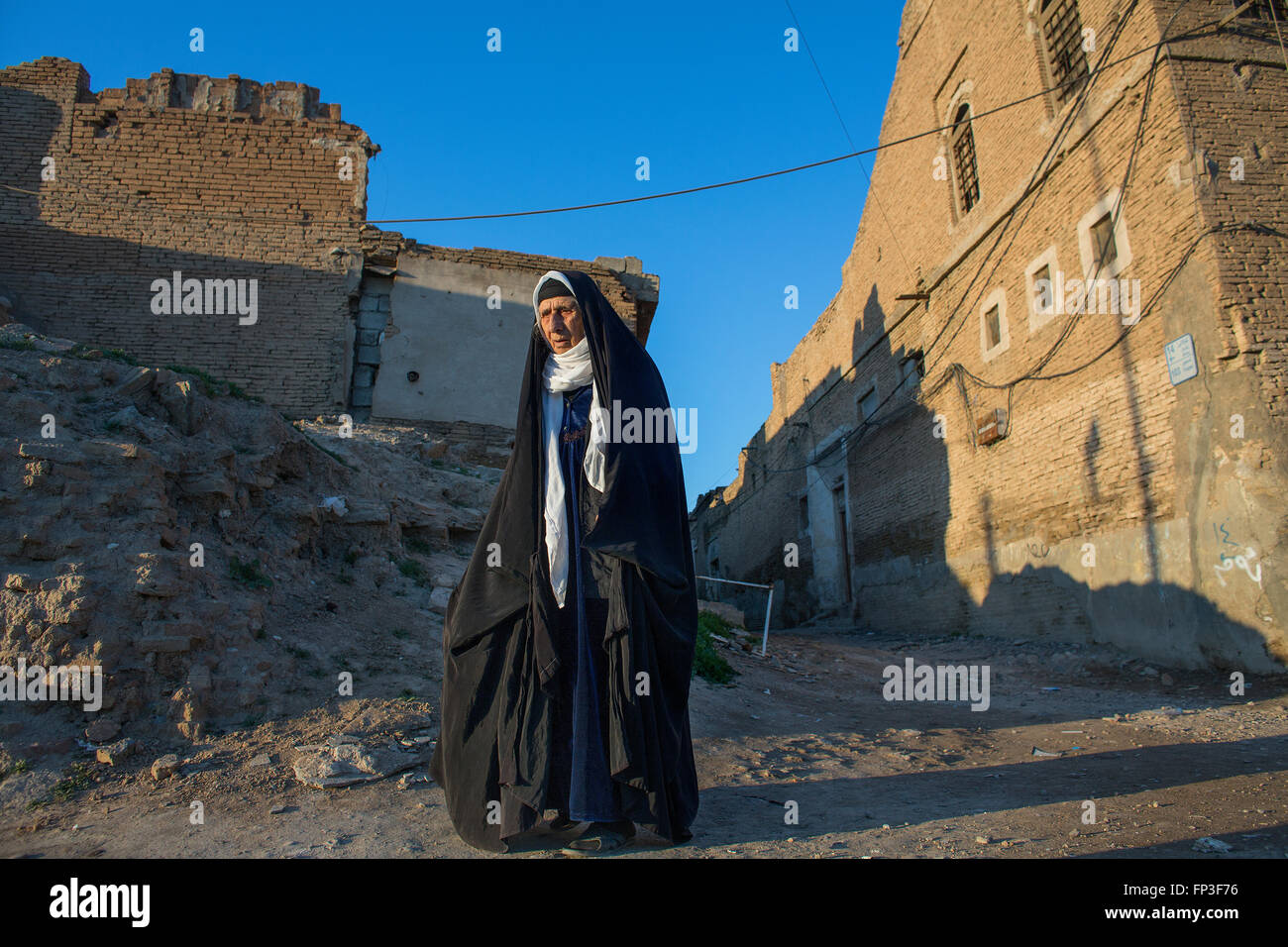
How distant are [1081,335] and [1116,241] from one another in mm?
1121

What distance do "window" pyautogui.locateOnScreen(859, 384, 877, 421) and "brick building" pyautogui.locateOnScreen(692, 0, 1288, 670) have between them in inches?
4.1

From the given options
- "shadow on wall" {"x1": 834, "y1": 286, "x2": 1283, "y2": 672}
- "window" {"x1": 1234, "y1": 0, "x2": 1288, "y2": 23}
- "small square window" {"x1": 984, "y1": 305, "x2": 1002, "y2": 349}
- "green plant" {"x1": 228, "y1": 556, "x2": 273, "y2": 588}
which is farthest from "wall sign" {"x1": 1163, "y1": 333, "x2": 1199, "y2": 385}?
"green plant" {"x1": 228, "y1": 556, "x2": 273, "y2": 588}

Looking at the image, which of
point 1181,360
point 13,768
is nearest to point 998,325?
point 1181,360

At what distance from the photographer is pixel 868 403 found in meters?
15.7

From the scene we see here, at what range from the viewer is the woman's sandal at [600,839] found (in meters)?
2.49

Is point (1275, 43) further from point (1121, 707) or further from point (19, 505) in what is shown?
point (19, 505)

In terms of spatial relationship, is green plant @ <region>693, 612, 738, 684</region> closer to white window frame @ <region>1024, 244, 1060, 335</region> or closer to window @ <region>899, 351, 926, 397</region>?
white window frame @ <region>1024, 244, 1060, 335</region>

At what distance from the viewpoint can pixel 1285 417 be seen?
6418mm

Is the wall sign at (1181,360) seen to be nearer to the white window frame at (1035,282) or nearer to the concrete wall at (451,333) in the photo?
the white window frame at (1035,282)

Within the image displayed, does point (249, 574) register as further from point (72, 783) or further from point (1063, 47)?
point (1063, 47)

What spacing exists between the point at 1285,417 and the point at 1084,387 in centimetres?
238
